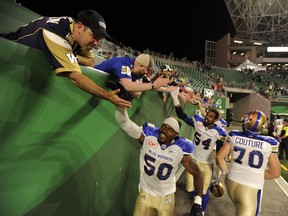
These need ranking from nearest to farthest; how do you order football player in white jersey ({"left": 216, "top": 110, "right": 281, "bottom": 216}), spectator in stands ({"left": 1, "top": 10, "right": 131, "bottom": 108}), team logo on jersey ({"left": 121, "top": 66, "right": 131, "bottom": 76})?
1. spectator in stands ({"left": 1, "top": 10, "right": 131, "bottom": 108})
2. team logo on jersey ({"left": 121, "top": 66, "right": 131, "bottom": 76})
3. football player in white jersey ({"left": 216, "top": 110, "right": 281, "bottom": 216})

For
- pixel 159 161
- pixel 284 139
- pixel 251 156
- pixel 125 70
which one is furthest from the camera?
pixel 284 139

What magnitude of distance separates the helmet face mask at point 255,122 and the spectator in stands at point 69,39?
8.77ft

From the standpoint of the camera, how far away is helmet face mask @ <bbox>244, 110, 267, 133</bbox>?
3.99m

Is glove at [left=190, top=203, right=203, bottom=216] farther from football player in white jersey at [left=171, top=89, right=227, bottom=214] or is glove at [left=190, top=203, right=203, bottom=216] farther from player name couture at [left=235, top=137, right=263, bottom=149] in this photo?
football player in white jersey at [left=171, top=89, right=227, bottom=214]

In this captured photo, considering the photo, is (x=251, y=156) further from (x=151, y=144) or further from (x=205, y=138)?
(x=205, y=138)

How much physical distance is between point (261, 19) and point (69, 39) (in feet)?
177

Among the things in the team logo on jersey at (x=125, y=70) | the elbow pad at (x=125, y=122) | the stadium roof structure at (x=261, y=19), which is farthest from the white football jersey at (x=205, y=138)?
the stadium roof structure at (x=261, y=19)

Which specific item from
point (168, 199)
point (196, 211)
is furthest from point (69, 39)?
point (168, 199)

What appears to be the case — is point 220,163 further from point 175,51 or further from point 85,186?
point 175,51

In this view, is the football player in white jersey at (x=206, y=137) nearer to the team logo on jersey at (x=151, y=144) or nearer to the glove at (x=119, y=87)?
the team logo on jersey at (x=151, y=144)

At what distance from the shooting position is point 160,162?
11.5 feet

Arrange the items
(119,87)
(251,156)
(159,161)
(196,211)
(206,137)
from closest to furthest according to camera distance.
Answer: (119,87), (196,211), (159,161), (251,156), (206,137)

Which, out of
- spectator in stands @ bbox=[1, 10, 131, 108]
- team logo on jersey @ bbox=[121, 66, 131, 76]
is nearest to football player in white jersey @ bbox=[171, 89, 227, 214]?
team logo on jersey @ bbox=[121, 66, 131, 76]

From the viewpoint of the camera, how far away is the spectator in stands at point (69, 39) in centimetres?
192
